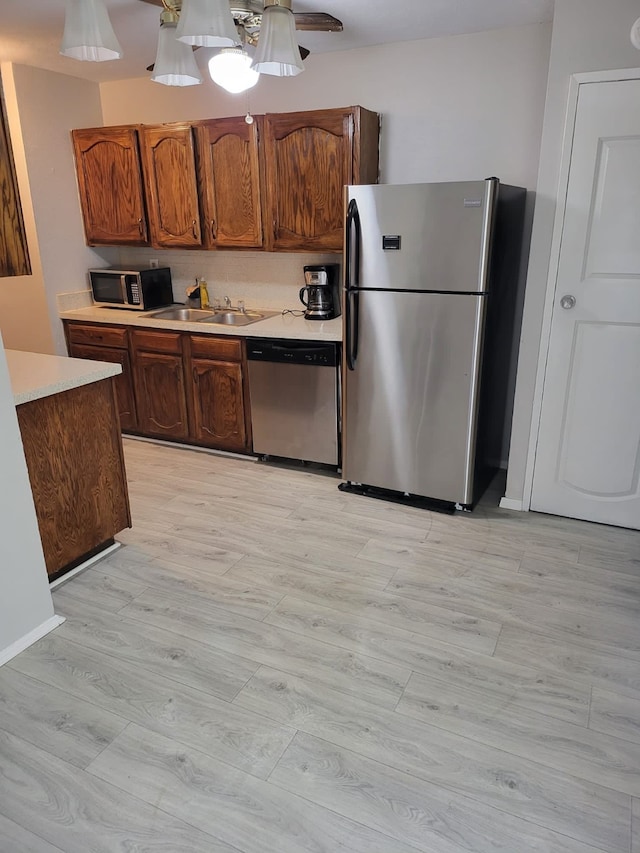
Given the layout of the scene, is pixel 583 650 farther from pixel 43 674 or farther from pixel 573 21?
pixel 573 21

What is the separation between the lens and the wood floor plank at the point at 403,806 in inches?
59.5

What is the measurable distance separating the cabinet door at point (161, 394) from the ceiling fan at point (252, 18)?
200cm

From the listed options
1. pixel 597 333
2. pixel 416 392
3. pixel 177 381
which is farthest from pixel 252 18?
pixel 177 381

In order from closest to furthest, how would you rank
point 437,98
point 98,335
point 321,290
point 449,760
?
point 449,760
point 437,98
point 321,290
point 98,335

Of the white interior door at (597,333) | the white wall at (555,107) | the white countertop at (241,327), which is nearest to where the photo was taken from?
the white wall at (555,107)

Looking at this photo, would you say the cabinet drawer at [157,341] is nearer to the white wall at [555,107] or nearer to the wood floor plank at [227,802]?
the white wall at [555,107]

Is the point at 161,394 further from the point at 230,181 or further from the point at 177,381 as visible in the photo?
the point at 230,181

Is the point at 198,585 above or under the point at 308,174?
under

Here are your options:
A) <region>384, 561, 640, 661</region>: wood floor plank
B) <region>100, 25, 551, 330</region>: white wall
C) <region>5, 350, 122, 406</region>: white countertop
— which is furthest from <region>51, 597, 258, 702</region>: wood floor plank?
<region>100, 25, 551, 330</region>: white wall

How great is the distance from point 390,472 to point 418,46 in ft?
7.75

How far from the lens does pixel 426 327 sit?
2.94 meters

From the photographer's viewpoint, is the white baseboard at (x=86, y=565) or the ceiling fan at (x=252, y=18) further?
the white baseboard at (x=86, y=565)

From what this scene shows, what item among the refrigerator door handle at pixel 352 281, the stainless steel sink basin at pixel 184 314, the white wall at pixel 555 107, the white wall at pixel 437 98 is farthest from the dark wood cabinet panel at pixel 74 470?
the white wall at pixel 555 107

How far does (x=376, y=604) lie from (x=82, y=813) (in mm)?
1248
